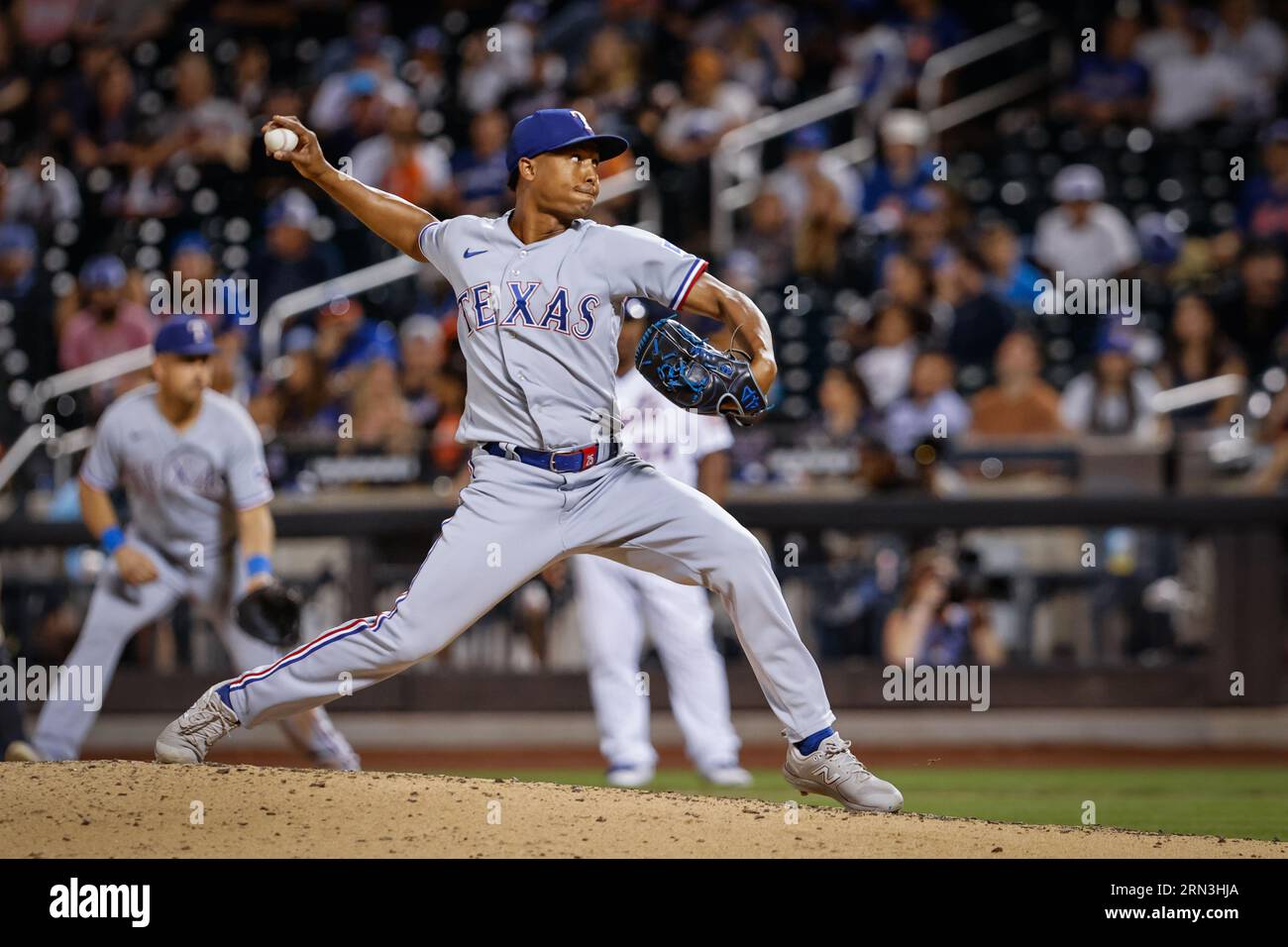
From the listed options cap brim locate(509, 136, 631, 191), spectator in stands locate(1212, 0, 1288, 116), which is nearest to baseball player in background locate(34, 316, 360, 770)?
cap brim locate(509, 136, 631, 191)

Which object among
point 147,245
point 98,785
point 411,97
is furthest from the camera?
point 411,97

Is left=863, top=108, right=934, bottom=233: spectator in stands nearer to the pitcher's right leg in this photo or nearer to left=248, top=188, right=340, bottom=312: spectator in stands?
left=248, top=188, right=340, bottom=312: spectator in stands

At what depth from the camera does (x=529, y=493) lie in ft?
16.6

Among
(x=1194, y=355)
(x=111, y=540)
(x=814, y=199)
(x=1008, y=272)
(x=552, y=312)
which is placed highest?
(x=814, y=199)

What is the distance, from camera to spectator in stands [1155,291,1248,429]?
34.8 ft

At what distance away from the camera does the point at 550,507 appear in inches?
199

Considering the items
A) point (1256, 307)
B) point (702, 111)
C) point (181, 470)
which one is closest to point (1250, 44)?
point (1256, 307)

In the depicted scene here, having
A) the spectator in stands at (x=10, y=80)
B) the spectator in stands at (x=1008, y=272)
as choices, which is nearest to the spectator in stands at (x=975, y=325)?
the spectator in stands at (x=1008, y=272)

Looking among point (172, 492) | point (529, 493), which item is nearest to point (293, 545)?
point (172, 492)

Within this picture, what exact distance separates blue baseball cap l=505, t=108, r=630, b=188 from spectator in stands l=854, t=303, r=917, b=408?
588cm

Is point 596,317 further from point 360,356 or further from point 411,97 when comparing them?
point 411,97

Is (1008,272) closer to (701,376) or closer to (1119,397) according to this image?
(1119,397)

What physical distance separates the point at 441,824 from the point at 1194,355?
24.2 ft
